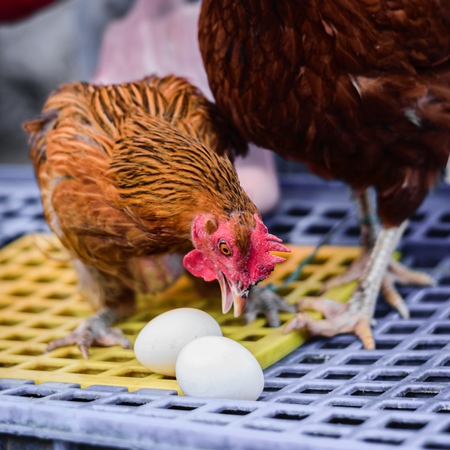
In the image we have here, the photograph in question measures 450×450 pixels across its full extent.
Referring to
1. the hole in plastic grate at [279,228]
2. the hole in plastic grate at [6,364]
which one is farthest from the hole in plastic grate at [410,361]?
the hole in plastic grate at [279,228]

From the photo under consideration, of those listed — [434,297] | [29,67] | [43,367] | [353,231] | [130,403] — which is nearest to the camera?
[130,403]

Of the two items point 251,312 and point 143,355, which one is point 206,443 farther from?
point 251,312

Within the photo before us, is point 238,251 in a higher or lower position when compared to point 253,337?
higher

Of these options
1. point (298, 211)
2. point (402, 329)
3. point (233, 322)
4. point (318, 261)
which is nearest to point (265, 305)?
point (233, 322)

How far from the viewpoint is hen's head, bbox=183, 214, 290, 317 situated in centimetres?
156

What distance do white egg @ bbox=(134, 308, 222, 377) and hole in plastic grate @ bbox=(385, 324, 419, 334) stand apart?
0.47m

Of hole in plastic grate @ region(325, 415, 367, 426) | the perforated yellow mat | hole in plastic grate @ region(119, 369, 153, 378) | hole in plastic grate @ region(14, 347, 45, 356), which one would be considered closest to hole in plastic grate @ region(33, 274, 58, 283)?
the perforated yellow mat

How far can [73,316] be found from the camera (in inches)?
84.0

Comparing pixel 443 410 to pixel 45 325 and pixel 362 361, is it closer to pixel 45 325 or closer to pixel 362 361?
pixel 362 361

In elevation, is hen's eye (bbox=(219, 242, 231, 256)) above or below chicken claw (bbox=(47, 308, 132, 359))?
above

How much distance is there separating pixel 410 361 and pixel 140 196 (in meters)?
0.63

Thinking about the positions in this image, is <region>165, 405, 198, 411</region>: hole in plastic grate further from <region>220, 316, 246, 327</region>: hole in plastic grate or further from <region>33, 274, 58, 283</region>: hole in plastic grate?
<region>33, 274, 58, 283</region>: hole in plastic grate

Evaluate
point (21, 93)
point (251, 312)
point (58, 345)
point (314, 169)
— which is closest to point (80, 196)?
point (58, 345)

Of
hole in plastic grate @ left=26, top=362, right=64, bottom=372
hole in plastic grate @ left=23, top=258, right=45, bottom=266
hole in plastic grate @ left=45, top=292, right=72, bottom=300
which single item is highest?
hole in plastic grate @ left=23, top=258, right=45, bottom=266
